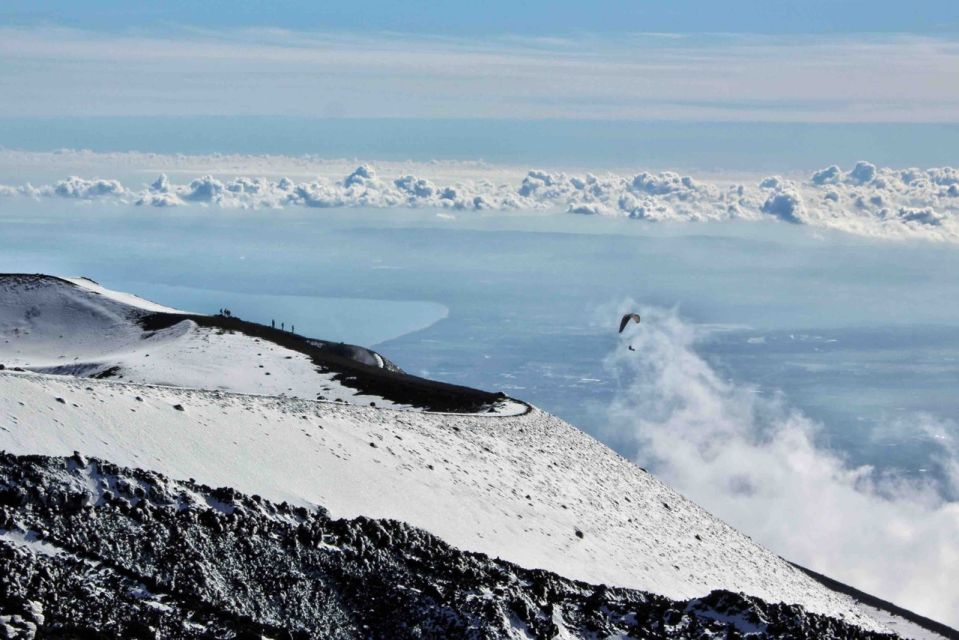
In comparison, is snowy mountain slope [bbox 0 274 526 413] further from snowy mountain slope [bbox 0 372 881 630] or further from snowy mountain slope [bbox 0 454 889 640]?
snowy mountain slope [bbox 0 454 889 640]

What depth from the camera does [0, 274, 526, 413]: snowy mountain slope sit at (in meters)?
66.1

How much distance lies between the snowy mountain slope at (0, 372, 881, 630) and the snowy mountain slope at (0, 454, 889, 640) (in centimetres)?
311

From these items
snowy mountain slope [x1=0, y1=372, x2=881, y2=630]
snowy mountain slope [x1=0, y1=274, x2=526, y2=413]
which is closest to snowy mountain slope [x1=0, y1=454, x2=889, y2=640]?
snowy mountain slope [x1=0, y1=372, x2=881, y2=630]

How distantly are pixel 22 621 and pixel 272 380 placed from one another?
41.0 metres

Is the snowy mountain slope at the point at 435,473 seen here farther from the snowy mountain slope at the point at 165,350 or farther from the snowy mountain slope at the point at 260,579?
the snowy mountain slope at the point at 165,350

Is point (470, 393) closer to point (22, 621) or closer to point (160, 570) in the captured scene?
point (160, 570)

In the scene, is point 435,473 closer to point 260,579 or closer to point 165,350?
point 260,579

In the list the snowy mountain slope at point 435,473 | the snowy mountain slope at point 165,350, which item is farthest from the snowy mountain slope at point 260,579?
the snowy mountain slope at point 165,350

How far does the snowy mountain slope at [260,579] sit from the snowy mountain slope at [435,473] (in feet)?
10.2

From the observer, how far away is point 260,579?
32875 mm

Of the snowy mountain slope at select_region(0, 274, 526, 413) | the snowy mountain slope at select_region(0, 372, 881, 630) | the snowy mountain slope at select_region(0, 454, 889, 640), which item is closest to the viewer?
the snowy mountain slope at select_region(0, 454, 889, 640)

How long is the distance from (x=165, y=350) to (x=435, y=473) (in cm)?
2865

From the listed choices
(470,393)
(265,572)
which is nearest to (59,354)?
(470,393)

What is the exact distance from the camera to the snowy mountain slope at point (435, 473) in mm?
39531
